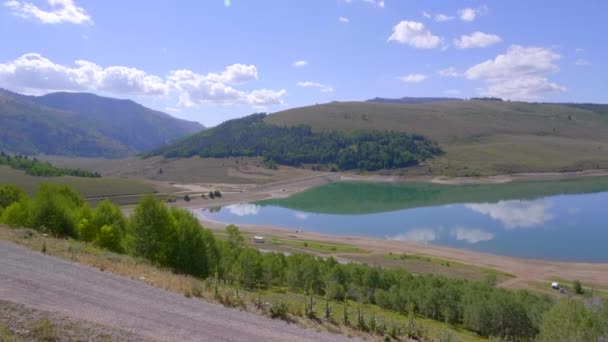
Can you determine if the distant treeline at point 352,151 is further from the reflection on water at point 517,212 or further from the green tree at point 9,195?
the green tree at point 9,195

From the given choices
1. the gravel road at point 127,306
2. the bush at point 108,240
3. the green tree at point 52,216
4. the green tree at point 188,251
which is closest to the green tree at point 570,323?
the gravel road at point 127,306

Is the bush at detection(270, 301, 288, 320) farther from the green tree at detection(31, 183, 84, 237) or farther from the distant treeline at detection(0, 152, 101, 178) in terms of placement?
the distant treeline at detection(0, 152, 101, 178)

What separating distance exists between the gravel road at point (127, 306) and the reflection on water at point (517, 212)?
77530 mm

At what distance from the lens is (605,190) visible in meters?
127

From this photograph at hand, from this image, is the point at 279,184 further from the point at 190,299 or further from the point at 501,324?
the point at 190,299

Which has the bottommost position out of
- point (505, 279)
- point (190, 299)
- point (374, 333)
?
point (505, 279)

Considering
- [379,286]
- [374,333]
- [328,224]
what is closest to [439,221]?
[328,224]

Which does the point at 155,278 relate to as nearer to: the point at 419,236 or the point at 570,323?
the point at 570,323

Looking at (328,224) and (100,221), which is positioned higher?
(100,221)

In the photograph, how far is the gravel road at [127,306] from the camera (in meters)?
10.2

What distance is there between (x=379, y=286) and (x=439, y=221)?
56.1 metres

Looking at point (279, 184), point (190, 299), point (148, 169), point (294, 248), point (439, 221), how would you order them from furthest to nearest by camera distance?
point (148, 169), point (279, 184), point (439, 221), point (294, 248), point (190, 299)

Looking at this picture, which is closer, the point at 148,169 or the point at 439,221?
the point at 439,221

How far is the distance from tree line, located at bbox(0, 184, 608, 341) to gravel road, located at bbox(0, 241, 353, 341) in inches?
291
